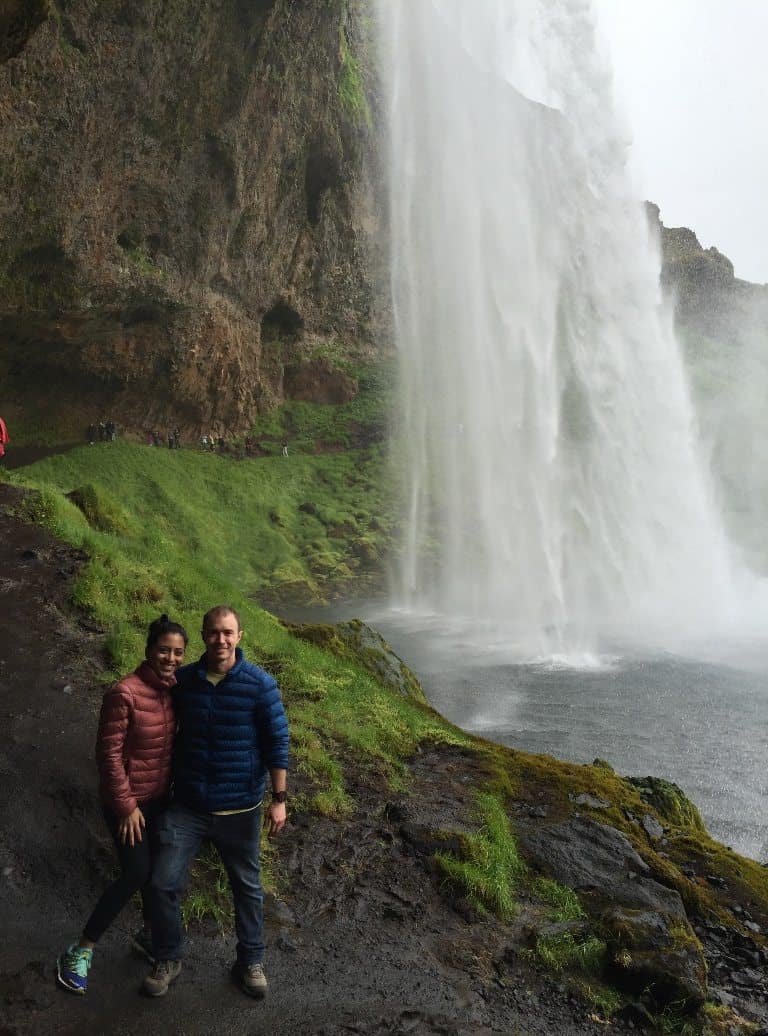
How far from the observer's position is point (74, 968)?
366cm

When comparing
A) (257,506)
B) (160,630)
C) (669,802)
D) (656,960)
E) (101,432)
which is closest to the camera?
(160,630)

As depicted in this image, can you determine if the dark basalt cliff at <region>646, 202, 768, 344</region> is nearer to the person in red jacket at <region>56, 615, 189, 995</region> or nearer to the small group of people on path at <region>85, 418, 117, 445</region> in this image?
the small group of people on path at <region>85, 418, 117, 445</region>

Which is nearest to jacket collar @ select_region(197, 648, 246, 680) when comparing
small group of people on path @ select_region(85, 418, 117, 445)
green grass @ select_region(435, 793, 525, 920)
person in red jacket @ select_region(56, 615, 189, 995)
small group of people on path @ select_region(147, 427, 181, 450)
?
person in red jacket @ select_region(56, 615, 189, 995)

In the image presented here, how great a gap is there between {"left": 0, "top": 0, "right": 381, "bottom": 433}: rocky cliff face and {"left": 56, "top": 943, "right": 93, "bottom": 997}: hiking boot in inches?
923

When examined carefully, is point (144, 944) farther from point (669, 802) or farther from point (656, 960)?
point (669, 802)

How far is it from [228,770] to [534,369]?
1143 inches

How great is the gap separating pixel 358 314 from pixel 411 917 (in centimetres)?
4254

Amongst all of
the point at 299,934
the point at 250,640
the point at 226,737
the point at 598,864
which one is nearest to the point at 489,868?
the point at 598,864

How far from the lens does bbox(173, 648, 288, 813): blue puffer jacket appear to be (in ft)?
13.0

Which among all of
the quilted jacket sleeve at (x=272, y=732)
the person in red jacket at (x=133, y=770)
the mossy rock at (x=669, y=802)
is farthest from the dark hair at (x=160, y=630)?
the mossy rock at (x=669, y=802)

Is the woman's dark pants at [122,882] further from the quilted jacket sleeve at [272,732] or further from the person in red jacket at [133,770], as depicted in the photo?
the quilted jacket sleeve at [272,732]

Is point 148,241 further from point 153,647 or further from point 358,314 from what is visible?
point 153,647

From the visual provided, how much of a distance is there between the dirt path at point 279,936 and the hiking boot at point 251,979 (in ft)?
0.15

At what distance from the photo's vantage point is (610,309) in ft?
113
